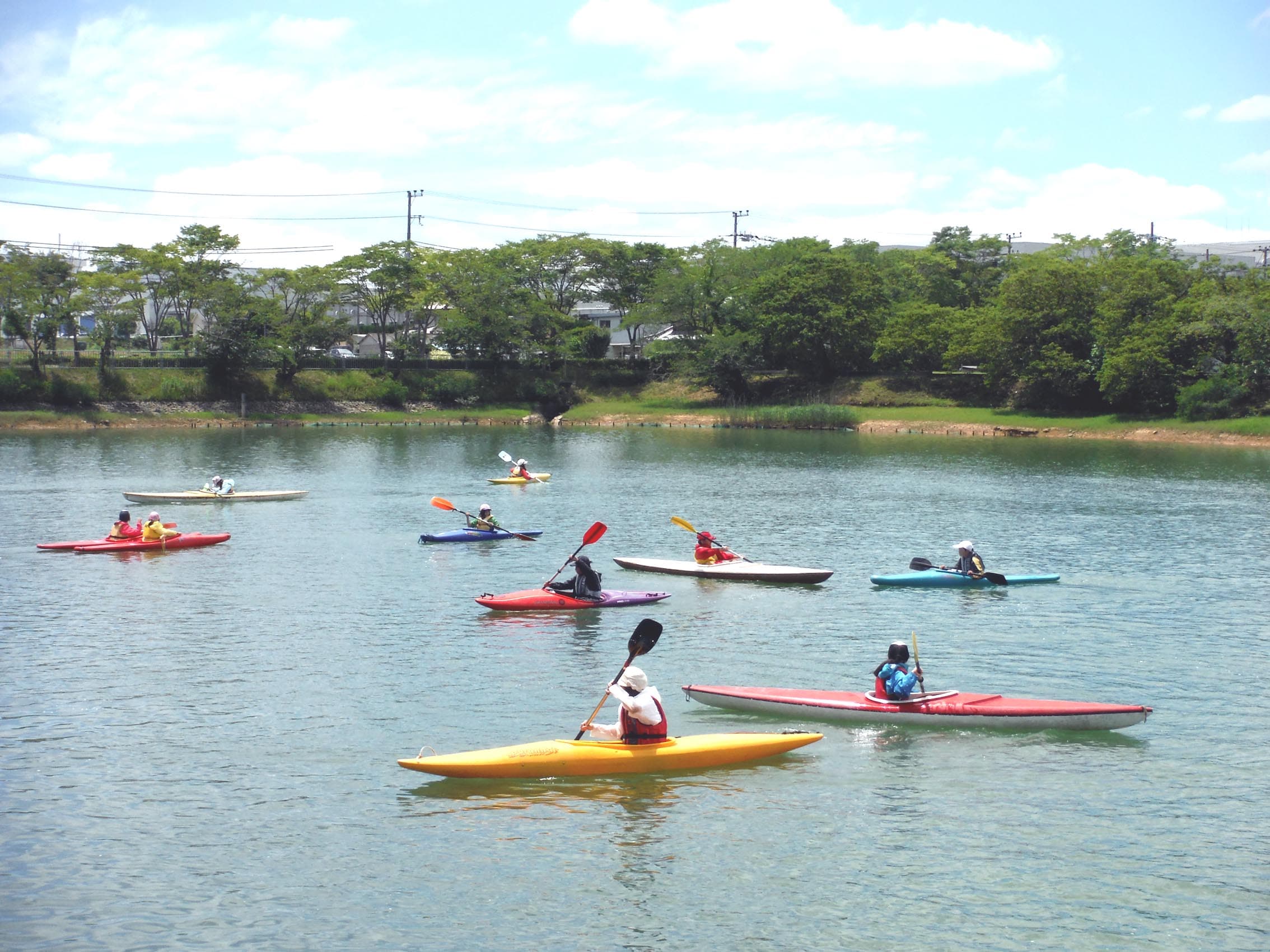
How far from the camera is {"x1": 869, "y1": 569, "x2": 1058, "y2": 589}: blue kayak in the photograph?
29.7 metres

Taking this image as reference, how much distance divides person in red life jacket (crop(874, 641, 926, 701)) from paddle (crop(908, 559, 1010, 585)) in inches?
455

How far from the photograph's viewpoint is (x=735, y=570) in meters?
30.6

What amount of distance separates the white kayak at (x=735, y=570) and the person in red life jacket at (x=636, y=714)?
14.0 metres

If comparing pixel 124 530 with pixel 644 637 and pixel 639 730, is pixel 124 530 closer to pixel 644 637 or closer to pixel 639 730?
pixel 644 637

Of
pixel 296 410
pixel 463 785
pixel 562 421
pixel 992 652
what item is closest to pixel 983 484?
pixel 992 652

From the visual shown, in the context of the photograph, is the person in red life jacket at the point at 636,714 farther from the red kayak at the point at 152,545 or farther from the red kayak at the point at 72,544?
the red kayak at the point at 72,544

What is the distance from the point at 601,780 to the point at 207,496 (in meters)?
33.6

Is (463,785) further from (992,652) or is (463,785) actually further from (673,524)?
(673,524)

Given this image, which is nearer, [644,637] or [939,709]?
[644,637]

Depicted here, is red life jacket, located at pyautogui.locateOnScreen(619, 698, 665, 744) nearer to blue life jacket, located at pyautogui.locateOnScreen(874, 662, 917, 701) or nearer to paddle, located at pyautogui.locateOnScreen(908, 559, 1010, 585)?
blue life jacket, located at pyautogui.locateOnScreen(874, 662, 917, 701)

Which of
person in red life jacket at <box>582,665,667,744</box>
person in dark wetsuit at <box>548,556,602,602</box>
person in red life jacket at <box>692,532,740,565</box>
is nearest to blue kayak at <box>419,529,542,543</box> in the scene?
person in red life jacket at <box>692,532,740,565</box>

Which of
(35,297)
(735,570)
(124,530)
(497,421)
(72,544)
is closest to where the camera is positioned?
(735,570)

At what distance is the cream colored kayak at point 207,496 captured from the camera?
44.7 metres

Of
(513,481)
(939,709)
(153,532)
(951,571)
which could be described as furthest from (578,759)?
(513,481)
